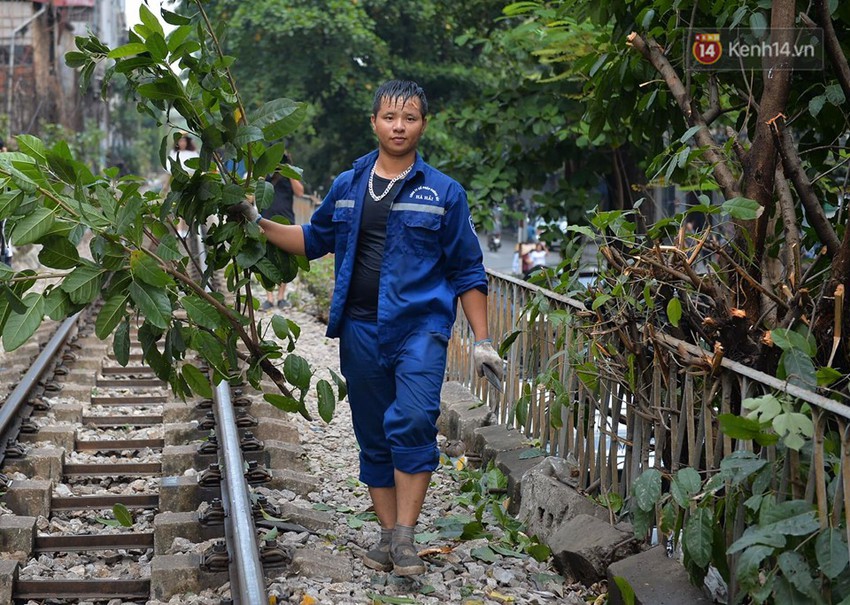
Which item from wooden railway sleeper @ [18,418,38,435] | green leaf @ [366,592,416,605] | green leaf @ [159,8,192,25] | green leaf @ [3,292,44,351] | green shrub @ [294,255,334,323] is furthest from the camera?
green shrub @ [294,255,334,323]

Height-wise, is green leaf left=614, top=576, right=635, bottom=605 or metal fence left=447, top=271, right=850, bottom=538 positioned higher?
metal fence left=447, top=271, right=850, bottom=538

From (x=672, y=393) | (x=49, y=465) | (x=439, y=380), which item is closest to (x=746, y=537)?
(x=672, y=393)

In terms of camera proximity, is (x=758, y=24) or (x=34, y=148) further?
(x=758, y=24)

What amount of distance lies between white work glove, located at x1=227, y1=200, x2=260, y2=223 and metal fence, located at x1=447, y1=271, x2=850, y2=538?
1353mm

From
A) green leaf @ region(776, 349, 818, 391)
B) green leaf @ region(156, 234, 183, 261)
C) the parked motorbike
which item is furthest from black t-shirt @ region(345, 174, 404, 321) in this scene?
the parked motorbike

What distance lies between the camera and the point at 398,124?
4.39 meters

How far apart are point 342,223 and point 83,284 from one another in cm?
113

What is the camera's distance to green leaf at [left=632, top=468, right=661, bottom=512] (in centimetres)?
379

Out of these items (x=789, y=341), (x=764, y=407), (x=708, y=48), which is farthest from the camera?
(x=708, y=48)

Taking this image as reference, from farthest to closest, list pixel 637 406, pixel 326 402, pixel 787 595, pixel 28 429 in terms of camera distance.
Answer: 1. pixel 28 429
2. pixel 326 402
3. pixel 637 406
4. pixel 787 595

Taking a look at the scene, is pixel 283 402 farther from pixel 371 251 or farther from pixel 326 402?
pixel 371 251

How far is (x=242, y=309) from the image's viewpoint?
4805 mm

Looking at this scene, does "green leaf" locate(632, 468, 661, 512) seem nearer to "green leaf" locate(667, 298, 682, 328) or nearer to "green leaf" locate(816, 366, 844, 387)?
"green leaf" locate(667, 298, 682, 328)

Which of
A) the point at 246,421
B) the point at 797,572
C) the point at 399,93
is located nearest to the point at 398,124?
the point at 399,93
